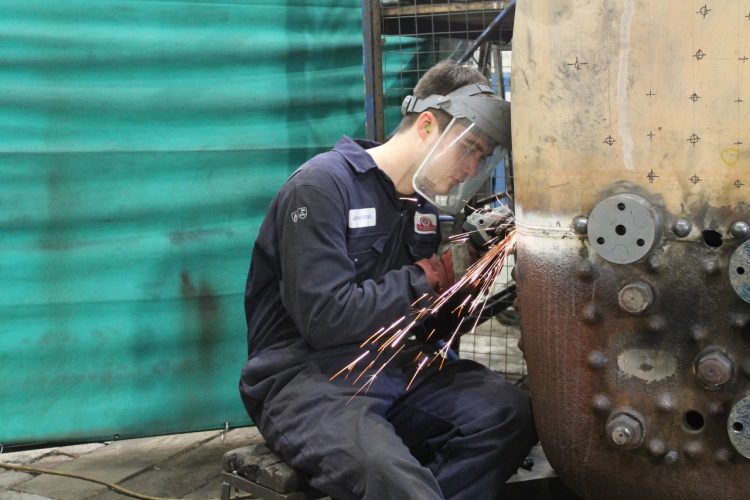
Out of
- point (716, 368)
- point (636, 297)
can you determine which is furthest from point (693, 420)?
point (636, 297)

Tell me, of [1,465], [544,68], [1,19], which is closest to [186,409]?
[1,465]

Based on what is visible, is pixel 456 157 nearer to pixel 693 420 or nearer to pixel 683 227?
pixel 683 227

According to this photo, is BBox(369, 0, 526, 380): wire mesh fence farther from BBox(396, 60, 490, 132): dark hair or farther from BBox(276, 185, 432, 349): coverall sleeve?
BBox(276, 185, 432, 349): coverall sleeve

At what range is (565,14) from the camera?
1672mm

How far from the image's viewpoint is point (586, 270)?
1728 mm

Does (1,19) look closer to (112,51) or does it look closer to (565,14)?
(112,51)

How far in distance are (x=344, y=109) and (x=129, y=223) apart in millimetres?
1040

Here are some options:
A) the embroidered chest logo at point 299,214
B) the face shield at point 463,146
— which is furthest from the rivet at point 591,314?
the embroidered chest logo at point 299,214

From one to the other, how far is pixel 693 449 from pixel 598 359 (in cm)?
27

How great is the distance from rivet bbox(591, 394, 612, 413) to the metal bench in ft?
2.62

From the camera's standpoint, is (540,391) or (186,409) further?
(186,409)

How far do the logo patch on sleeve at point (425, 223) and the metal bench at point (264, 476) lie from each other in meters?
0.81

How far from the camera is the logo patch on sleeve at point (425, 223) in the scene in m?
2.49

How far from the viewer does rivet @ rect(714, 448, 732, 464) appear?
1.66m
